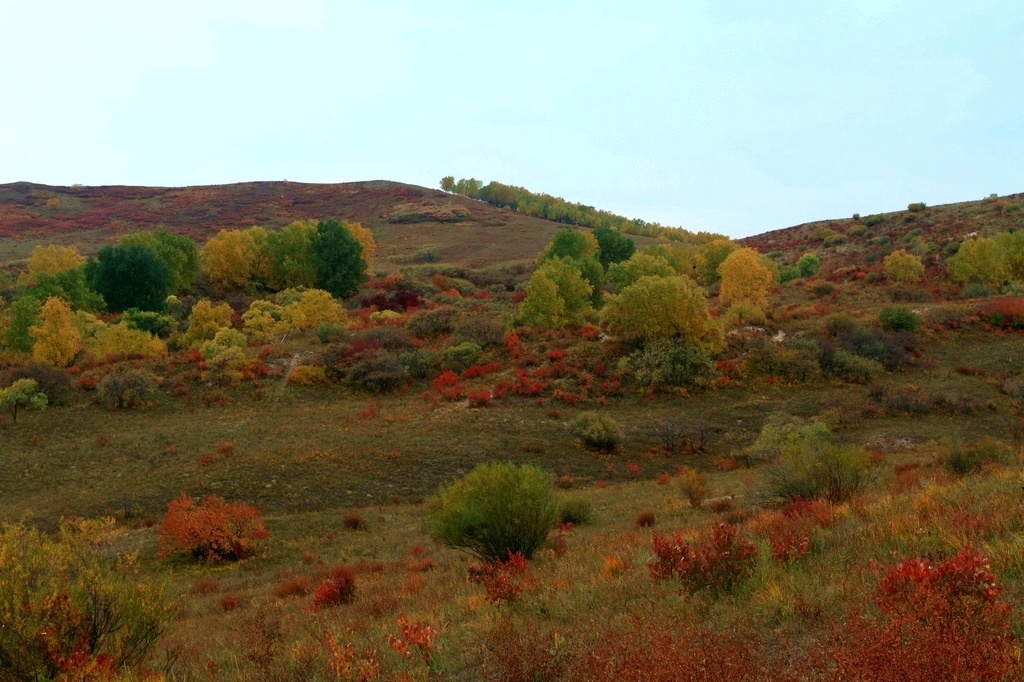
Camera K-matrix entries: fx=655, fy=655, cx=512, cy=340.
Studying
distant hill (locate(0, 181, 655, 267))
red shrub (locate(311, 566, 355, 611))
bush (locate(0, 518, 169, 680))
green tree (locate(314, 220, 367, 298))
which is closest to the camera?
bush (locate(0, 518, 169, 680))

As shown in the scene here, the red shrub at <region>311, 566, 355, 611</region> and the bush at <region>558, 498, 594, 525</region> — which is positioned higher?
the red shrub at <region>311, 566, 355, 611</region>

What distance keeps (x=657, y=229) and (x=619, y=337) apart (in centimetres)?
9707

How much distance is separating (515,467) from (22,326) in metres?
41.1

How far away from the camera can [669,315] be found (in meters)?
Answer: 36.0

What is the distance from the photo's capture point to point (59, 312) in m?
38.3

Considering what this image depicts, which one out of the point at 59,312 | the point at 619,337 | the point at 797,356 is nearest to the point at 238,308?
the point at 59,312

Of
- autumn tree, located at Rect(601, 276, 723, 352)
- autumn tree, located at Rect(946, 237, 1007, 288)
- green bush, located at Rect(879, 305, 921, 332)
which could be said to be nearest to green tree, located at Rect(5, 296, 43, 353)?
autumn tree, located at Rect(601, 276, 723, 352)

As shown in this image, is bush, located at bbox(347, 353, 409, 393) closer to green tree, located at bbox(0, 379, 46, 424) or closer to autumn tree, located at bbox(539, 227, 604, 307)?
green tree, located at bbox(0, 379, 46, 424)

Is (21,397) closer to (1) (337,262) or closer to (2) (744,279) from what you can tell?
(1) (337,262)

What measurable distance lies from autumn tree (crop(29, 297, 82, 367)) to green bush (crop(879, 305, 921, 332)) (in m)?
47.2

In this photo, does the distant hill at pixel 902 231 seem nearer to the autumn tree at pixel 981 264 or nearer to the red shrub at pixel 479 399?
the autumn tree at pixel 981 264

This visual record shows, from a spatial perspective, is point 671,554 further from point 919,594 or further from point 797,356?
point 797,356

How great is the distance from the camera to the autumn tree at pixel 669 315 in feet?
117

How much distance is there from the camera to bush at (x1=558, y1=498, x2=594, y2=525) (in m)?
17.0
